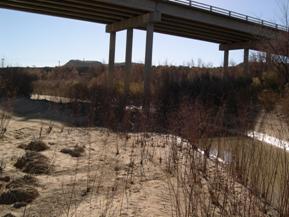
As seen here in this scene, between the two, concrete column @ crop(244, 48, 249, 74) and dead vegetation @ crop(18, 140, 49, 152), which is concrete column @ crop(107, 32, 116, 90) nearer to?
concrete column @ crop(244, 48, 249, 74)

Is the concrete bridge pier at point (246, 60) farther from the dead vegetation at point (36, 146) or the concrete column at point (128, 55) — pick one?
the dead vegetation at point (36, 146)

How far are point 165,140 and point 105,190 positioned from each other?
225 inches

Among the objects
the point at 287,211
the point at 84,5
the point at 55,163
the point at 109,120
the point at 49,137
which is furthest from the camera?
the point at 84,5

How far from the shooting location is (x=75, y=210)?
551 centimetres

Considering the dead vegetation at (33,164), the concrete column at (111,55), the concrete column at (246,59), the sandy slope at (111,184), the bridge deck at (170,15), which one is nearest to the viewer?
the sandy slope at (111,184)

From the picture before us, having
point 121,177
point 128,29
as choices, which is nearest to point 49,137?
point 121,177

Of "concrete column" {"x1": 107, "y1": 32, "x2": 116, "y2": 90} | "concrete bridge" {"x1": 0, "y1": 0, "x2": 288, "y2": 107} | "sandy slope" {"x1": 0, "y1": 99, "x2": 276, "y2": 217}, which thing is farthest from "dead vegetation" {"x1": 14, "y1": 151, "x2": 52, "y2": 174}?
"concrete column" {"x1": 107, "y1": 32, "x2": 116, "y2": 90}

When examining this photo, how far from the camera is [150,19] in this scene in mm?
31156

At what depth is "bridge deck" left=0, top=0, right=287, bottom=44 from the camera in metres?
29.8

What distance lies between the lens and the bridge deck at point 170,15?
2984 centimetres

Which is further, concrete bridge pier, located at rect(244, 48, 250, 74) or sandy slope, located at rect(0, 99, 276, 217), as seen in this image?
concrete bridge pier, located at rect(244, 48, 250, 74)

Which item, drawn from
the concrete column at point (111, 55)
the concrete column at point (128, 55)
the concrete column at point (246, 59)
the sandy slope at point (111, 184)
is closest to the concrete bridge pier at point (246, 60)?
the concrete column at point (246, 59)

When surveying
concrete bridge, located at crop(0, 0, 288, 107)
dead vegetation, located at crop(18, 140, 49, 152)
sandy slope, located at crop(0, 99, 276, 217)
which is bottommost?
sandy slope, located at crop(0, 99, 276, 217)

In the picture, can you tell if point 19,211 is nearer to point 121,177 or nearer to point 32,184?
point 32,184
